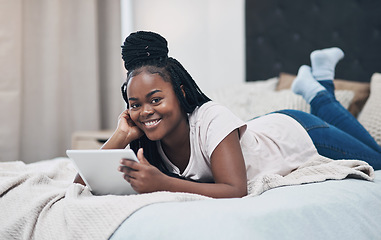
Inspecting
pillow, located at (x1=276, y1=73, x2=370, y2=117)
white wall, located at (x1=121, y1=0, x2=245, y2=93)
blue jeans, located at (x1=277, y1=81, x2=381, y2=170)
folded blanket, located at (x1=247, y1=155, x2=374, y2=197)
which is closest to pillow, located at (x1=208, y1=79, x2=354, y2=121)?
pillow, located at (x1=276, y1=73, x2=370, y2=117)

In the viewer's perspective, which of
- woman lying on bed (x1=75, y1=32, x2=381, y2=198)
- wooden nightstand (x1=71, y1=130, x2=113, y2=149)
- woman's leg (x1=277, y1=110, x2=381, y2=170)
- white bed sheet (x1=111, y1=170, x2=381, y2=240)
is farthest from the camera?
wooden nightstand (x1=71, y1=130, x2=113, y2=149)

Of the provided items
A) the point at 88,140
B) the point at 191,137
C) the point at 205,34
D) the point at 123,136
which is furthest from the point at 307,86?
the point at 88,140

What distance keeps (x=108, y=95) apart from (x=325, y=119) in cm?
231

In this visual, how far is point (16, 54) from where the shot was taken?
3.19 m

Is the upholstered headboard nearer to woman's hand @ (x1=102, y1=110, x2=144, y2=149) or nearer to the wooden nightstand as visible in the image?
the wooden nightstand

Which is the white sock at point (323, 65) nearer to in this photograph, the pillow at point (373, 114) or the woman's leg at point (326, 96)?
the woman's leg at point (326, 96)

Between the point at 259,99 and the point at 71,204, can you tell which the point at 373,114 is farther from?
the point at 71,204

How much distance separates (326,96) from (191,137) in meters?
0.89

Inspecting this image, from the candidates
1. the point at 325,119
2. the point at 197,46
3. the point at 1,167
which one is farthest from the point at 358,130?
the point at 197,46

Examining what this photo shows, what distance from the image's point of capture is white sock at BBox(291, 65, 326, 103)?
209 centimetres

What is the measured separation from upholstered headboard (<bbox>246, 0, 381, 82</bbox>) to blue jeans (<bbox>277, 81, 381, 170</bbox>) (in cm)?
81

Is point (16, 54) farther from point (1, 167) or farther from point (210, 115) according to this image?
point (210, 115)

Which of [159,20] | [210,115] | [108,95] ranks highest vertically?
[159,20]

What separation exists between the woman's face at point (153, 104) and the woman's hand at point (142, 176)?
0.21m
